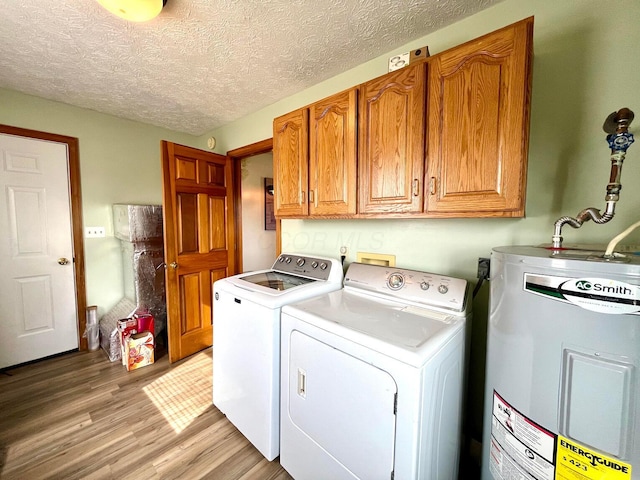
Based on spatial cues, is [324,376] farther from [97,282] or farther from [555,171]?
[97,282]

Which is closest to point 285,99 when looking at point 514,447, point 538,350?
point 538,350

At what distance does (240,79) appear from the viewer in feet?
6.30

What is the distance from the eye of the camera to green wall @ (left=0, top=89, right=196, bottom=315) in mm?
2348

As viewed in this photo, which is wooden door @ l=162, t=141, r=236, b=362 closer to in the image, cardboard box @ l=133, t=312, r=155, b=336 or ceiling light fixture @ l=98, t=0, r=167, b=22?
cardboard box @ l=133, t=312, r=155, b=336

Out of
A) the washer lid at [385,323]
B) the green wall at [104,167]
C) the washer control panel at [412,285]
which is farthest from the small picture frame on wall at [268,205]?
the washer lid at [385,323]

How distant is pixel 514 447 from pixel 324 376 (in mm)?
639

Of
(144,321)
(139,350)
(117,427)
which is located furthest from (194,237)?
(117,427)

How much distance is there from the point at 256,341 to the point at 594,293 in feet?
4.26

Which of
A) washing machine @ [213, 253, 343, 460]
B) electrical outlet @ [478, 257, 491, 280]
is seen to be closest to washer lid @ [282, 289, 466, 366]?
washing machine @ [213, 253, 343, 460]

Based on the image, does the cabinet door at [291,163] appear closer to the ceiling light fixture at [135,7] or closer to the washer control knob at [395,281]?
the washer control knob at [395,281]

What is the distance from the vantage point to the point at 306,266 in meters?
1.82

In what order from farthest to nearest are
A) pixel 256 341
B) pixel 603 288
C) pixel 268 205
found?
pixel 268 205
pixel 256 341
pixel 603 288

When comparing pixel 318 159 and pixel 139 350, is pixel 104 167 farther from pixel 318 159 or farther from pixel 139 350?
pixel 318 159

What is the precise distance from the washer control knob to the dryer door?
1.69ft
